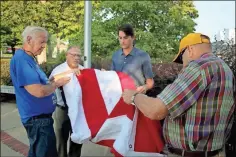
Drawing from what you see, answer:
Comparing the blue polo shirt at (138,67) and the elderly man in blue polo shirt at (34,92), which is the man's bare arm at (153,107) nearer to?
the elderly man in blue polo shirt at (34,92)

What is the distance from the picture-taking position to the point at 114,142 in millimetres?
3291

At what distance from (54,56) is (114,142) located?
6.52 m

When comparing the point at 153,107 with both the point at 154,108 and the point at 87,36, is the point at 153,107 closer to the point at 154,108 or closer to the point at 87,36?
the point at 154,108

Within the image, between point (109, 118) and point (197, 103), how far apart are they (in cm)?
143

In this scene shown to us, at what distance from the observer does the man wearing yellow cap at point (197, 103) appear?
212cm

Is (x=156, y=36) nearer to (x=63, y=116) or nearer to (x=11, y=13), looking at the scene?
(x=11, y=13)

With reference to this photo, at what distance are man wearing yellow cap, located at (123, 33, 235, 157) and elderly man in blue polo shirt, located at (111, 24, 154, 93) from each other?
1576 millimetres

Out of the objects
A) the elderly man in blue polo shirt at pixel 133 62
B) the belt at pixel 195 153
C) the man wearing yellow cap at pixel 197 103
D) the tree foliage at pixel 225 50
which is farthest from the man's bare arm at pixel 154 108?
the tree foliage at pixel 225 50

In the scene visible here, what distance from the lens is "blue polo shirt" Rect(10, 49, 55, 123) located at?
10.1ft

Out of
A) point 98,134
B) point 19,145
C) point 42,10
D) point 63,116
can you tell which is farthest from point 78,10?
point 98,134

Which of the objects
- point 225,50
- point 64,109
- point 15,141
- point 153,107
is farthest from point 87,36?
point 153,107

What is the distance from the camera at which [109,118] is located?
343cm

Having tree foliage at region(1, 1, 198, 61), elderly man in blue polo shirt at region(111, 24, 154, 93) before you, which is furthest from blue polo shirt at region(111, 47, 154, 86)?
tree foliage at region(1, 1, 198, 61)

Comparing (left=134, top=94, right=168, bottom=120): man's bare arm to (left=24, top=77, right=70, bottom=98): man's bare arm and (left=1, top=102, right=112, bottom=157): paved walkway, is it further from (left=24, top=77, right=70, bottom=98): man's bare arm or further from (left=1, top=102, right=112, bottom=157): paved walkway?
(left=1, top=102, right=112, bottom=157): paved walkway
